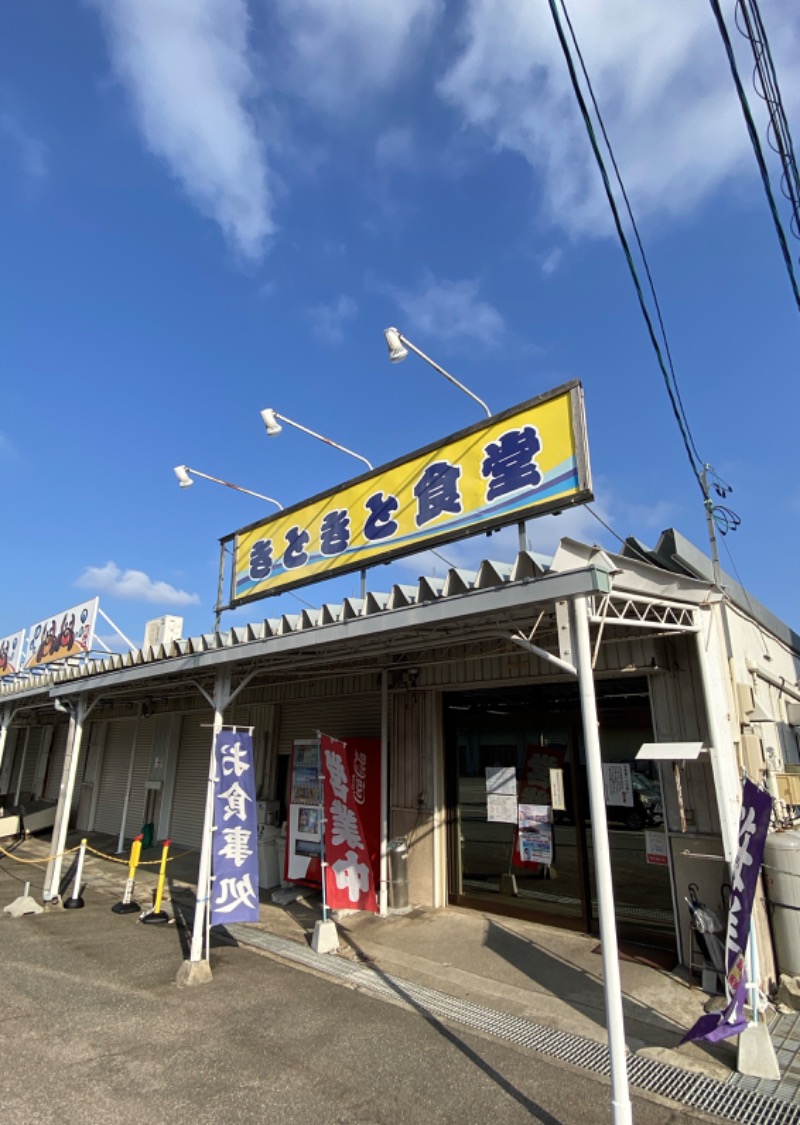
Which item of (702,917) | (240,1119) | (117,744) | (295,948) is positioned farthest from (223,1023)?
(117,744)

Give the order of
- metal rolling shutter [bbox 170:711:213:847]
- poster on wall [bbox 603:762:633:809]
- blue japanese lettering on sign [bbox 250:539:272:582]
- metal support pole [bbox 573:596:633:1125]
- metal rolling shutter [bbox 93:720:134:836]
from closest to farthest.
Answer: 1. metal support pole [bbox 573:596:633:1125]
2. poster on wall [bbox 603:762:633:809]
3. blue japanese lettering on sign [bbox 250:539:272:582]
4. metal rolling shutter [bbox 170:711:213:847]
5. metal rolling shutter [bbox 93:720:134:836]

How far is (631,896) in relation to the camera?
759 centimetres

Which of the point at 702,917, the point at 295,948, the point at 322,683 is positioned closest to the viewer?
the point at 702,917

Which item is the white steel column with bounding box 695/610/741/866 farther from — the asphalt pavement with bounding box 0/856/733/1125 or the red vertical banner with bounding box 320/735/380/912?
the red vertical banner with bounding box 320/735/380/912

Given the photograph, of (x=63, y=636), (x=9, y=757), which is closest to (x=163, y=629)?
(x=63, y=636)

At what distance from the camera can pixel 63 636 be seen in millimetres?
15062

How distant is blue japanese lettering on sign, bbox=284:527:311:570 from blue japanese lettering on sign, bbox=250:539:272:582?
462 millimetres

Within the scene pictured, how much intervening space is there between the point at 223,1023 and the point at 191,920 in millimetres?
3837

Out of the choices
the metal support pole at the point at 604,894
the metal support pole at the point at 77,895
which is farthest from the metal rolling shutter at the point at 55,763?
the metal support pole at the point at 604,894

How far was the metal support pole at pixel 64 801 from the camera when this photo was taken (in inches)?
371

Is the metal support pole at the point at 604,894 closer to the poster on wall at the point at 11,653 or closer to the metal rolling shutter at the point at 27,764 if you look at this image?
the poster on wall at the point at 11,653

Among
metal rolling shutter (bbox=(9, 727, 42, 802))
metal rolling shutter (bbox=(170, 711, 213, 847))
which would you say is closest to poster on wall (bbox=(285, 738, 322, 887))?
metal rolling shutter (bbox=(170, 711, 213, 847))

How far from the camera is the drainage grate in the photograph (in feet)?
12.5

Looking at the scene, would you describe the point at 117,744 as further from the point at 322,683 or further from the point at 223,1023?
the point at 223,1023
